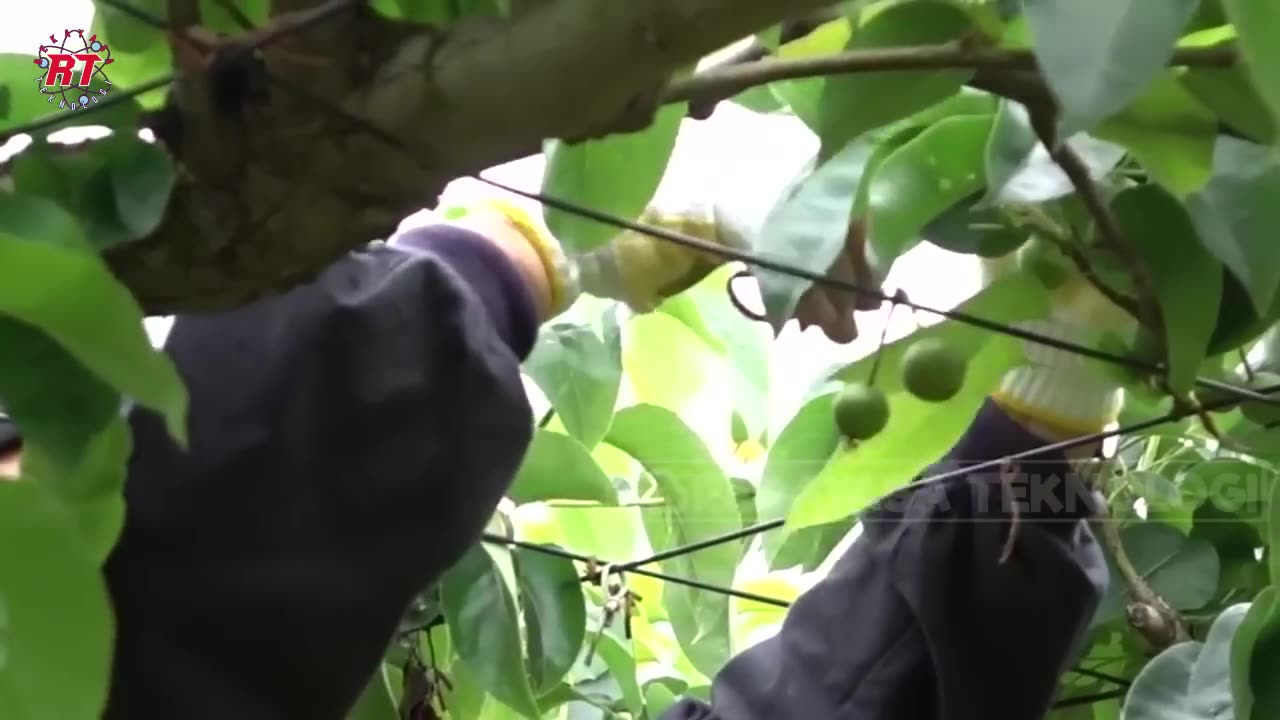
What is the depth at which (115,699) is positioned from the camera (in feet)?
1.57

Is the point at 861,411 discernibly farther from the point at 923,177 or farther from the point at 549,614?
the point at 549,614

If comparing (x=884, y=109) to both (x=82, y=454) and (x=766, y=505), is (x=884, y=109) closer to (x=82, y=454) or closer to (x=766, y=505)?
(x=82, y=454)

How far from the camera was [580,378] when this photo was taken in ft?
2.20

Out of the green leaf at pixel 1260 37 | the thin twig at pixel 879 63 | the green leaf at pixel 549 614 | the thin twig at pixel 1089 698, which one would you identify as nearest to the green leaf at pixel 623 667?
the green leaf at pixel 549 614

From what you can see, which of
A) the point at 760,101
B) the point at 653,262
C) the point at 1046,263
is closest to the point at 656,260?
the point at 653,262

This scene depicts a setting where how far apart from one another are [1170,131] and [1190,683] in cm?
27

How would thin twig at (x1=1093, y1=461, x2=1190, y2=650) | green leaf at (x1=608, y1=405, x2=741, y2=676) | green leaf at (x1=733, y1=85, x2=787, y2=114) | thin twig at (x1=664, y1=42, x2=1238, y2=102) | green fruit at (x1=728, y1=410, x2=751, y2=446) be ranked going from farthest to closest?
green fruit at (x1=728, y1=410, x2=751, y2=446) → green leaf at (x1=608, y1=405, x2=741, y2=676) → thin twig at (x1=1093, y1=461, x2=1190, y2=650) → green leaf at (x1=733, y1=85, x2=787, y2=114) → thin twig at (x1=664, y1=42, x2=1238, y2=102)

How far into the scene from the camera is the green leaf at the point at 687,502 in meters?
0.77

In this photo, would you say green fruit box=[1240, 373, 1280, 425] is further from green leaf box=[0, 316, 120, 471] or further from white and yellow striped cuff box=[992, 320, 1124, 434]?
green leaf box=[0, 316, 120, 471]

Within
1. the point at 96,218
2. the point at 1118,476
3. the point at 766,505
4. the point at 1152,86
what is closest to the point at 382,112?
the point at 96,218

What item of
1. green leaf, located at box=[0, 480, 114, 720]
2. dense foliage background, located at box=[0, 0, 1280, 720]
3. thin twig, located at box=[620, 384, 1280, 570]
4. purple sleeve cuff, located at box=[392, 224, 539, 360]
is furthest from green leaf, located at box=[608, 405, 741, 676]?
green leaf, located at box=[0, 480, 114, 720]

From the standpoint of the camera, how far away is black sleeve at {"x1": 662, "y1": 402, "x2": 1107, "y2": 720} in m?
0.63

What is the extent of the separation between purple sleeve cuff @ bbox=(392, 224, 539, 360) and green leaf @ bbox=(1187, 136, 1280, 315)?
28 centimetres

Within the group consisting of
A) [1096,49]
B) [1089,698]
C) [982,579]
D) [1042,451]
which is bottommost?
[1089,698]
